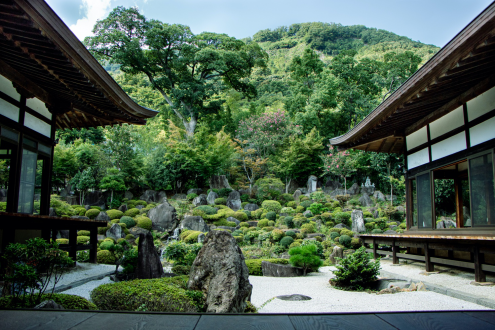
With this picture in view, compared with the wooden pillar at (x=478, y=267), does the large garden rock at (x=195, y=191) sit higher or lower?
higher

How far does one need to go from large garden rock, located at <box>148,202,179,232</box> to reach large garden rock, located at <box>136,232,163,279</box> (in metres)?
10.6

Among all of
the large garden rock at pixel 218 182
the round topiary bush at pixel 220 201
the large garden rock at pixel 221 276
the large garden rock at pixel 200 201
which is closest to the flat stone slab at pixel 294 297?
the large garden rock at pixel 221 276

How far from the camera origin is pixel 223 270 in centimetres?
387

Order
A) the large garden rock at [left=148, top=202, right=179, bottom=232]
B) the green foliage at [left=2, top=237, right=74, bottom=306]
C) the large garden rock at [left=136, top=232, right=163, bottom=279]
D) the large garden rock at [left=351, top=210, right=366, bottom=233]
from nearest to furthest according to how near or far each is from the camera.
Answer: the green foliage at [left=2, top=237, right=74, bottom=306] < the large garden rock at [left=136, top=232, right=163, bottom=279] < the large garden rock at [left=351, top=210, right=366, bottom=233] < the large garden rock at [left=148, top=202, right=179, bottom=232]

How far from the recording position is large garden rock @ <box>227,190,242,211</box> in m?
20.3

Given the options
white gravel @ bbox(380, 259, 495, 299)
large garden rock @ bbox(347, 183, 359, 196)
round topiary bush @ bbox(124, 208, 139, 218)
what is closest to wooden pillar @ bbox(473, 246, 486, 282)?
white gravel @ bbox(380, 259, 495, 299)

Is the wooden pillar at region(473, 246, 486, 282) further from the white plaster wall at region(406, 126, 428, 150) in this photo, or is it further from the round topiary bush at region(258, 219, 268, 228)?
the round topiary bush at region(258, 219, 268, 228)

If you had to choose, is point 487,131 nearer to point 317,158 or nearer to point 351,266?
point 351,266

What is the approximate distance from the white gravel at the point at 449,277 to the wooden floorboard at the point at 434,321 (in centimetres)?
261

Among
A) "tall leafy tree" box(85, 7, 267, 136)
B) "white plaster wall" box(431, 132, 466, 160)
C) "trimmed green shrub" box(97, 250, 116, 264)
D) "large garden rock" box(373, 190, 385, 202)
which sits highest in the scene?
"tall leafy tree" box(85, 7, 267, 136)

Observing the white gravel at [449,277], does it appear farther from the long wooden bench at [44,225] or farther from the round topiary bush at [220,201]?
the round topiary bush at [220,201]

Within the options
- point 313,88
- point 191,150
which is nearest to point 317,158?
point 313,88

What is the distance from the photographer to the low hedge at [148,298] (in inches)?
145

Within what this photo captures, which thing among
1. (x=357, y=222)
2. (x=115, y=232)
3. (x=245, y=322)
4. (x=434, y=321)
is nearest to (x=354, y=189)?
(x=357, y=222)
